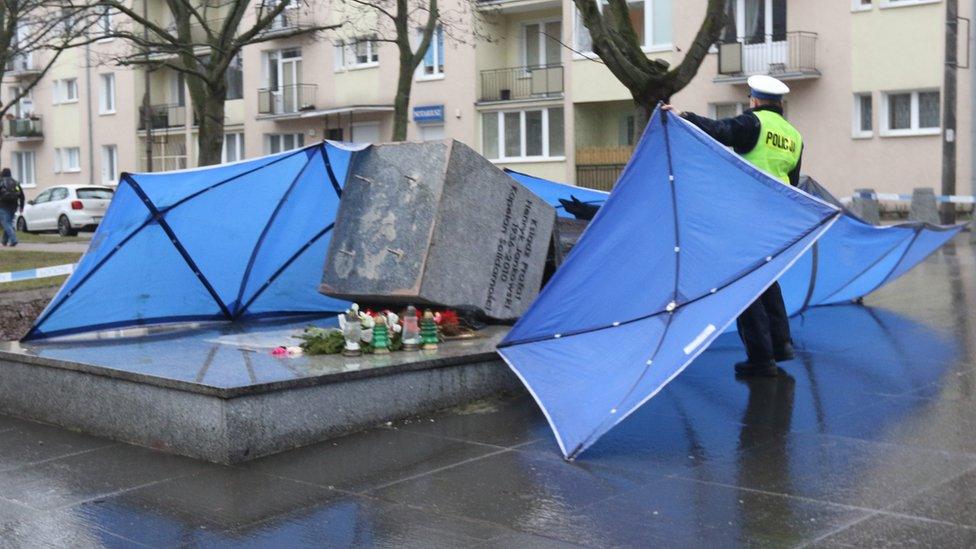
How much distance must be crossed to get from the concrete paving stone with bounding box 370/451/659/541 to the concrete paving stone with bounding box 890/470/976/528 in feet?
4.16

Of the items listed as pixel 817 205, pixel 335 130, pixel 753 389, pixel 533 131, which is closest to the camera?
pixel 817 205

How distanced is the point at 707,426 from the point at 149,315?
193 inches

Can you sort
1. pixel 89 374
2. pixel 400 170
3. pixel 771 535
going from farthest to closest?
pixel 400 170 → pixel 89 374 → pixel 771 535

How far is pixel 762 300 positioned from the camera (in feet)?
27.6

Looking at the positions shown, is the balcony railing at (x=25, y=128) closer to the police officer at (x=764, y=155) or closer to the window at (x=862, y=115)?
the window at (x=862, y=115)

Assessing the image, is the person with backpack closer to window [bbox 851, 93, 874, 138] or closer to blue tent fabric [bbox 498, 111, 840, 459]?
window [bbox 851, 93, 874, 138]

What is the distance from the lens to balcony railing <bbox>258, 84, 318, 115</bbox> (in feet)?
147

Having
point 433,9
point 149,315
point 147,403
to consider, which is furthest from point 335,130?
point 147,403

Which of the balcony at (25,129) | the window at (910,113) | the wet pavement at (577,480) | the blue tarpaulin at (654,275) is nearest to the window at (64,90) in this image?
the balcony at (25,129)

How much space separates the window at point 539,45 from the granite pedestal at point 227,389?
31.3 meters

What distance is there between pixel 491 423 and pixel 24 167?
56.8 meters

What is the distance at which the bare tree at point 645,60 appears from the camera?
1138 cm

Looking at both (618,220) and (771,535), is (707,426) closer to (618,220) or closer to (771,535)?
(618,220)

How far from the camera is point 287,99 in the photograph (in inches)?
1793
